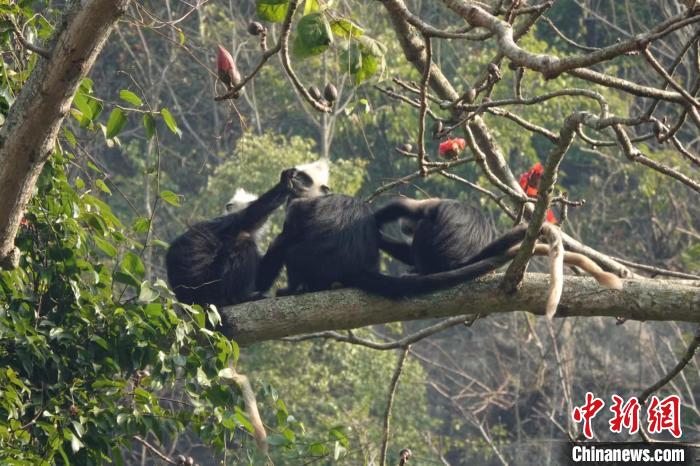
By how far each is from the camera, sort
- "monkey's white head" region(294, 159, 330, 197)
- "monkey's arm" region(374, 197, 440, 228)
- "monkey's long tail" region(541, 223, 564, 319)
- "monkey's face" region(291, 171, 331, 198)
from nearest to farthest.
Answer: "monkey's long tail" region(541, 223, 564, 319)
"monkey's arm" region(374, 197, 440, 228)
"monkey's face" region(291, 171, 331, 198)
"monkey's white head" region(294, 159, 330, 197)

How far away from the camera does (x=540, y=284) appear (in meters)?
3.28

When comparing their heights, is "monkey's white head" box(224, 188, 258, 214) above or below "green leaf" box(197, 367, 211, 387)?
above

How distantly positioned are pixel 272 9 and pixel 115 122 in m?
0.97

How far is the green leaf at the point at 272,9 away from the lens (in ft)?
7.88

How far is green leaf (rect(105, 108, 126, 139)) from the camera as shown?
3182mm

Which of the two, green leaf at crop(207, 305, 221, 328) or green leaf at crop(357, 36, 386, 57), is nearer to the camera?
green leaf at crop(357, 36, 386, 57)

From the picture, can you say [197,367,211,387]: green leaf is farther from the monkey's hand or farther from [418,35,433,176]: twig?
the monkey's hand

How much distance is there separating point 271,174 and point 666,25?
8074mm

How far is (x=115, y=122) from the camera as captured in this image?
10.5 feet

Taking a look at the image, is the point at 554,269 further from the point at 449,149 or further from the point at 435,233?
the point at 435,233

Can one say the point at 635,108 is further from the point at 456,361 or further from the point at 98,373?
the point at 98,373

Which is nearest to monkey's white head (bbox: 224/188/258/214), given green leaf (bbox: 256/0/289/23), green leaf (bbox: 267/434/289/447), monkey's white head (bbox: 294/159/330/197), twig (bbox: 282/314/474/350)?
monkey's white head (bbox: 294/159/330/197)

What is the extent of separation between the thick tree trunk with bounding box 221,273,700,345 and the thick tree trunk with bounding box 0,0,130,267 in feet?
3.02

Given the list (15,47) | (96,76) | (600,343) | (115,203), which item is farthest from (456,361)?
(15,47)
